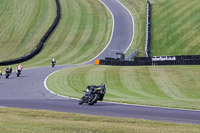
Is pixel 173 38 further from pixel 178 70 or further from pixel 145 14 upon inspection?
pixel 178 70

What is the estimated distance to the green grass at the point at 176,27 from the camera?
208 ft

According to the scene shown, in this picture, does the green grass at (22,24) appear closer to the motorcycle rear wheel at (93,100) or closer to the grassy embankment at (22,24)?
the grassy embankment at (22,24)

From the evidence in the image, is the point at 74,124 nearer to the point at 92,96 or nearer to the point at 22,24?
the point at 92,96

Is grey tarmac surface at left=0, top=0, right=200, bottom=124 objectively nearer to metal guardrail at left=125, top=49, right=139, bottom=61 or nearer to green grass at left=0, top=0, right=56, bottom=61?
metal guardrail at left=125, top=49, right=139, bottom=61

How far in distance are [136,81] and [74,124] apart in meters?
22.9

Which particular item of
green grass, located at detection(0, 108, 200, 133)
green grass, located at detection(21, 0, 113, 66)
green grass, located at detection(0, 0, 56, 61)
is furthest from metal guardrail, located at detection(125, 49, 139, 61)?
green grass, located at detection(0, 108, 200, 133)

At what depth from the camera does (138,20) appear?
254 ft

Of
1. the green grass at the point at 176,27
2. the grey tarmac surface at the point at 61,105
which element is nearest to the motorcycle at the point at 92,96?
the grey tarmac surface at the point at 61,105

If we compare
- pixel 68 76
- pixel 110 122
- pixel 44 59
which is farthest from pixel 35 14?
pixel 110 122


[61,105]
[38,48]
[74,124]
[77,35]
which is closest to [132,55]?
[38,48]

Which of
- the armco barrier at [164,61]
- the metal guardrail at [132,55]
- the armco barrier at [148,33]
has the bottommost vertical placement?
the armco barrier at [164,61]

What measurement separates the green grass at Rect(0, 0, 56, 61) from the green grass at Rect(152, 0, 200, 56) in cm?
1750

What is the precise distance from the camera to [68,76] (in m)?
40.9

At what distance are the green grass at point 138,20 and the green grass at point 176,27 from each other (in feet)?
5.36
